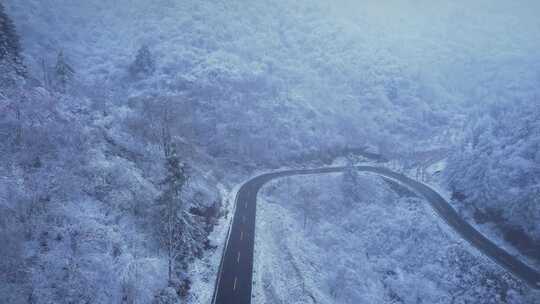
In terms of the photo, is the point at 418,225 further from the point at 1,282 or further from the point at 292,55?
the point at 292,55

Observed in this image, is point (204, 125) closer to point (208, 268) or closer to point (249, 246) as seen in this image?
point (249, 246)

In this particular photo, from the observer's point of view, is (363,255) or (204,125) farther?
(204,125)

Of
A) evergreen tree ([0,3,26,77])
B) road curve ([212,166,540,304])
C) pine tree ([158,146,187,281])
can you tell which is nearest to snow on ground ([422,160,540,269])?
road curve ([212,166,540,304])

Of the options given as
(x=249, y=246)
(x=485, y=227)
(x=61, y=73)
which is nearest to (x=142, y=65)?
(x=61, y=73)

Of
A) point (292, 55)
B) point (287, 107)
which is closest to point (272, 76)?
point (287, 107)

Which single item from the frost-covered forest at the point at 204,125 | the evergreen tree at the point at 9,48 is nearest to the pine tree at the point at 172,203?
the frost-covered forest at the point at 204,125

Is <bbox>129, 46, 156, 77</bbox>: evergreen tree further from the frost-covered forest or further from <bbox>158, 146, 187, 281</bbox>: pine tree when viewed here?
<bbox>158, 146, 187, 281</bbox>: pine tree
